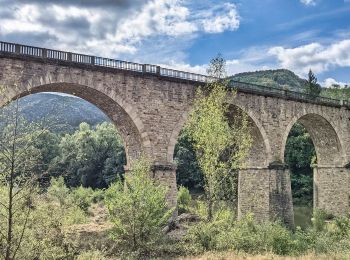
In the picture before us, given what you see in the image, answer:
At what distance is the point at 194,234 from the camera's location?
746 inches

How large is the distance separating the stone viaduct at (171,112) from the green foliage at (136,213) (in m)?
6.17

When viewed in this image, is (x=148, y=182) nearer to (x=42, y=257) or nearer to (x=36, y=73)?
(x=42, y=257)

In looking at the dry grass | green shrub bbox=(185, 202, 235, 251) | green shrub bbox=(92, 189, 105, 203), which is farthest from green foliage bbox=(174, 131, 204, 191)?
the dry grass

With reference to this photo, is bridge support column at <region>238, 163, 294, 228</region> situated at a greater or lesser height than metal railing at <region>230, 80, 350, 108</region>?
lesser

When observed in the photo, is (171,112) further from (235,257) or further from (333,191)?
(333,191)

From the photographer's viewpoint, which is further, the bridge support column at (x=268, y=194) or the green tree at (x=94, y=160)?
the green tree at (x=94, y=160)

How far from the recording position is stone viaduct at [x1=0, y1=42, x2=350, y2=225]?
73.0 feet

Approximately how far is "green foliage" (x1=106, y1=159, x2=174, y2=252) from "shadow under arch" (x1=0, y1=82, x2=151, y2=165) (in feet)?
27.4

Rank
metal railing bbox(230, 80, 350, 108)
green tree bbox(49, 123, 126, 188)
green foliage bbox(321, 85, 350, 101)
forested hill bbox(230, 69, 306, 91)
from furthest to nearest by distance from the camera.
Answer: forested hill bbox(230, 69, 306, 91) → green foliage bbox(321, 85, 350, 101) → green tree bbox(49, 123, 126, 188) → metal railing bbox(230, 80, 350, 108)

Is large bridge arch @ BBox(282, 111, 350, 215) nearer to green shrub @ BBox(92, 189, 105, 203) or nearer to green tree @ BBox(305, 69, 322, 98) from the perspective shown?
green shrub @ BBox(92, 189, 105, 203)

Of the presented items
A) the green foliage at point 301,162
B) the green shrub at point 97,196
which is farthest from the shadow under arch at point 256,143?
the green foliage at point 301,162

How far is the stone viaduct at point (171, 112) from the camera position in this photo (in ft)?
73.0

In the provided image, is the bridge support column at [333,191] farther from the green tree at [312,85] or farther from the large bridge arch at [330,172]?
the green tree at [312,85]

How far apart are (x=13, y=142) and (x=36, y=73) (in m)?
12.1
